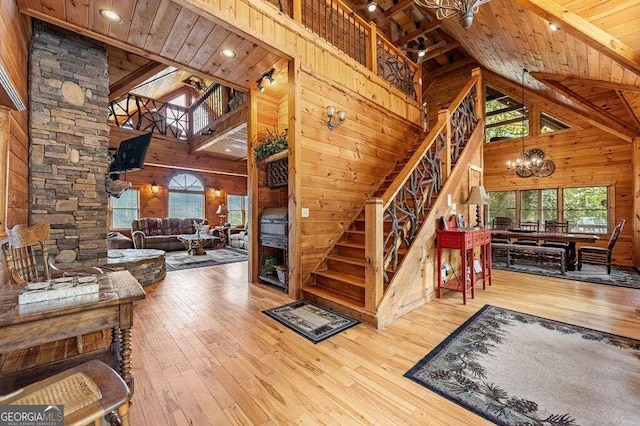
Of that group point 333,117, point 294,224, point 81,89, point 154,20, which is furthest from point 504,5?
point 81,89

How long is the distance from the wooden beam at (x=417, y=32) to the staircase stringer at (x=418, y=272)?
201 inches

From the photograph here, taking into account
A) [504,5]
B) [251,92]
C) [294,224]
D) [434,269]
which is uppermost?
[504,5]

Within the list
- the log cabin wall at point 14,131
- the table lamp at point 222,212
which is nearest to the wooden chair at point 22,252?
the log cabin wall at point 14,131

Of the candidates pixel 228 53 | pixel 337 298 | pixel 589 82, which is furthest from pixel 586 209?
pixel 228 53

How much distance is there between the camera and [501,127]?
8664 mm

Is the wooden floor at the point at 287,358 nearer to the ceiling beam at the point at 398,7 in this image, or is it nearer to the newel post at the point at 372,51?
the newel post at the point at 372,51

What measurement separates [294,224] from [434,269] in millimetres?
2065

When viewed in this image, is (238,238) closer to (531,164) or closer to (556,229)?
(531,164)

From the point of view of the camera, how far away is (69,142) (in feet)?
11.2

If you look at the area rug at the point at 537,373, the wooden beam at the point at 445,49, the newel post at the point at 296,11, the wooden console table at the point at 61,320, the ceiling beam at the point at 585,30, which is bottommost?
the area rug at the point at 537,373

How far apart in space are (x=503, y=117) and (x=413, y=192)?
7354 mm

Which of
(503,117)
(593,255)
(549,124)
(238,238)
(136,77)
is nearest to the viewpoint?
(136,77)

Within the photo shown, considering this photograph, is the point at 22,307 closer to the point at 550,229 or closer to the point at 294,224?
the point at 294,224

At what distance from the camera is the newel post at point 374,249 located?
2824 millimetres
